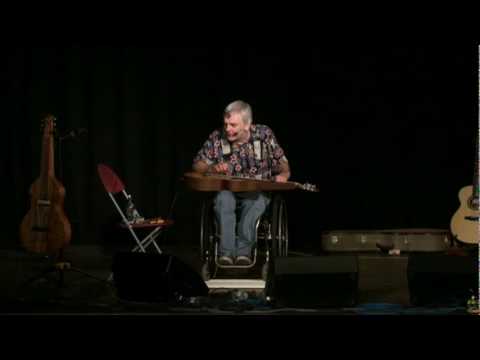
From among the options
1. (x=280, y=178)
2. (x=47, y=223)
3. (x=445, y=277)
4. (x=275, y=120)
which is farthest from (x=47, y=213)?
(x=445, y=277)

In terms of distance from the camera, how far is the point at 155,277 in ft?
14.9

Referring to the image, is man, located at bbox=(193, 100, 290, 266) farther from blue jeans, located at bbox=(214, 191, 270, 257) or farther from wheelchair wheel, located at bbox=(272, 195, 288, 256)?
wheelchair wheel, located at bbox=(272, 195, 288, 256)

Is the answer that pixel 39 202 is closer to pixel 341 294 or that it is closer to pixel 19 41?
pixel 19 41

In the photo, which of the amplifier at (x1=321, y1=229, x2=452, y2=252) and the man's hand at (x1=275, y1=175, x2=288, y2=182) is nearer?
the man's hand at (x1=275, y1=175, x2=288, y2=182)

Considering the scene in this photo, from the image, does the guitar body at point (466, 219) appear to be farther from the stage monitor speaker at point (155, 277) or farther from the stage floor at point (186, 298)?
the stage monitor speaker at point (155, 277)

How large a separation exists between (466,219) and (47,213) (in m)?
3.03

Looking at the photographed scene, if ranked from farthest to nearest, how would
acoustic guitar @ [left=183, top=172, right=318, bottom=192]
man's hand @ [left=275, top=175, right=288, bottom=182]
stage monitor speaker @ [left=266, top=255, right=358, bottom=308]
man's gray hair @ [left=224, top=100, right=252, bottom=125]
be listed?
man's gray hair @ [left=224, top=100, right=252, bottom=125] → man's hand @ [left=275, top=175, right=288, bottom=182] → acoustic guitar @ [left=183, top=172, right=318, bottom=192] → stage monitor speaker @ [left=266, top=255, right=358, bottom=308]

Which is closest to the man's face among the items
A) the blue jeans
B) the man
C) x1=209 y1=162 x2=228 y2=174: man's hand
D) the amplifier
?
the man

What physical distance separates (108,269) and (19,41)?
6.41 feet

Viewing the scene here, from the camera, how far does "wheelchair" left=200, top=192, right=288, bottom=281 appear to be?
5.53 m

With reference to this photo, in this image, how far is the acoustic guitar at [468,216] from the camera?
6.70 meters

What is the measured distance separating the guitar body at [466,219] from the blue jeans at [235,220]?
1.78 metres

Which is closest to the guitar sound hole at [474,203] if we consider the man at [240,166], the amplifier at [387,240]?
the amplifier at [387,240]

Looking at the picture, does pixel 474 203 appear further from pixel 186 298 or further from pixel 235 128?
pixel 186 298
